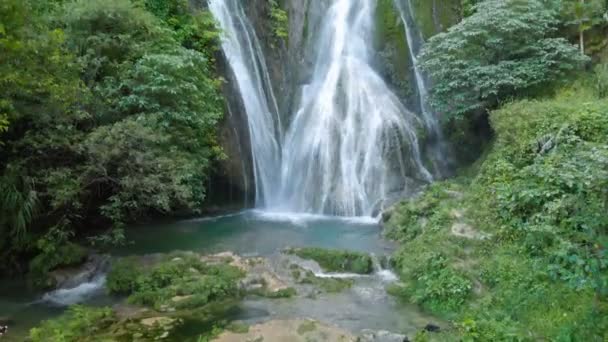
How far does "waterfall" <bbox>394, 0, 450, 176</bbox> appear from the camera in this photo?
55.0ft

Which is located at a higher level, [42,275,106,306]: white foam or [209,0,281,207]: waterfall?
[209,0,281,207]: waterfall

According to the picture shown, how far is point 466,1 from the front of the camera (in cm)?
1789

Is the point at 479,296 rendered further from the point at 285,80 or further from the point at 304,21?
the point at 304,21

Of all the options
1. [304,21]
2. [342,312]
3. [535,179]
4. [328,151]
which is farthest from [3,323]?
[304,21]

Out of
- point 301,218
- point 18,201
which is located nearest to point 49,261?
point 18,201

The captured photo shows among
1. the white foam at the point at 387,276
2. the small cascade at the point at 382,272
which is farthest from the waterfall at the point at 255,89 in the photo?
the white foam at the point at 387,276

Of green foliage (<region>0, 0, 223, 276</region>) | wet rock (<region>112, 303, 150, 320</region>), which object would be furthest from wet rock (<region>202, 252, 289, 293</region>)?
wet rock (<region>112, 303, 150, 320</region>)

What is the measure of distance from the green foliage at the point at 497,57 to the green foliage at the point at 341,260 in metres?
6.76

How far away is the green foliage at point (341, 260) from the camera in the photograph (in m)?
9.43

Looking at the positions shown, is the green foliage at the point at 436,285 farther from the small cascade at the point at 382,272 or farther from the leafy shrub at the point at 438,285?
the small cascade at the point at 382,272

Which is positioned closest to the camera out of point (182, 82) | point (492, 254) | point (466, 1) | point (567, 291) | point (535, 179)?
point (567, 291)

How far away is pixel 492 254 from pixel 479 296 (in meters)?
1.14

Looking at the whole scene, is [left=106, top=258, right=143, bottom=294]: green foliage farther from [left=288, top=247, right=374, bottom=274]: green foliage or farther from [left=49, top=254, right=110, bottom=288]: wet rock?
[left=288, top=247, right=374, bottom=274]: green foliage

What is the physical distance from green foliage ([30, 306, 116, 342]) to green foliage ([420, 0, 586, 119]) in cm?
1084
